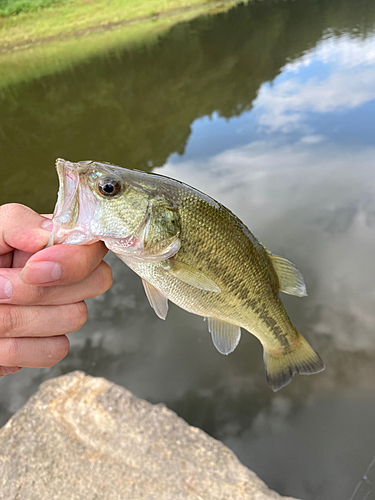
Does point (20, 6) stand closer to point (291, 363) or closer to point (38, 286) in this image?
A: point (38, 286)

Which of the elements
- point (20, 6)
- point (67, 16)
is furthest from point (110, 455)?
point (20, 6)

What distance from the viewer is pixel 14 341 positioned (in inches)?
68.7

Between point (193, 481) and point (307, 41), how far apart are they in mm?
23838

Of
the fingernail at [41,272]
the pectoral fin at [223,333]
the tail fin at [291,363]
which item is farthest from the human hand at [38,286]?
the tail fin at [291,363]

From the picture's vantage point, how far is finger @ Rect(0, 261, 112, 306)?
157cm

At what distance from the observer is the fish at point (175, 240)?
152 cm

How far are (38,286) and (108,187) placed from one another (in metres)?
0.61

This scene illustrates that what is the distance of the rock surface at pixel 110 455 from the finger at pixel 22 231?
2735mm

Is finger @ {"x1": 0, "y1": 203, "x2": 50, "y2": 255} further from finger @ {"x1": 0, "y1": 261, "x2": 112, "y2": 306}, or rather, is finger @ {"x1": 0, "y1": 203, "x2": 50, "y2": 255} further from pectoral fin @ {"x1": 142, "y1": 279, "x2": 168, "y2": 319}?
pectoral fin @ {"x1": 142, "y1": 279, "x2": 168, "y2": 319}

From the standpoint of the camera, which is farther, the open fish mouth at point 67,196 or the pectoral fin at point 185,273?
the pectoral fin at point 185,273

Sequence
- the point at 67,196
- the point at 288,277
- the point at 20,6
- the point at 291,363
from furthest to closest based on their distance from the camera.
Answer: the point at 20,6, the point at 291,363, the point at 288,277, the point at 67,196

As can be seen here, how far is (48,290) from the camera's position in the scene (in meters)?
1.67

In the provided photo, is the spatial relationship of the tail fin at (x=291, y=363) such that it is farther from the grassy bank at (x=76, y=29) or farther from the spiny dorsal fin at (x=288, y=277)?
the grassy bank at (x=76, y=29)

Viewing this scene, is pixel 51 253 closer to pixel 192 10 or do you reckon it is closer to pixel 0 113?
pixel 0 113
